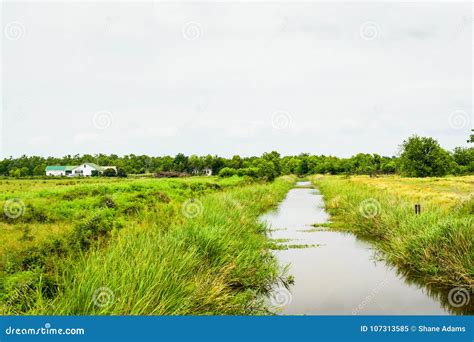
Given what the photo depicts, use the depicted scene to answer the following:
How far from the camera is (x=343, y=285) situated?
11211 mm

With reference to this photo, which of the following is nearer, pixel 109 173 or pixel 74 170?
pixel 109 173

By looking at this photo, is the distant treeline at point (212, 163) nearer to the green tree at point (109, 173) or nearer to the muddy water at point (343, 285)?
the green tree at point (109, 173)

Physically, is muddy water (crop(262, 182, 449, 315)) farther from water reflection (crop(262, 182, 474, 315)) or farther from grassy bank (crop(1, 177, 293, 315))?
grassy bank (crop(1, 177, 293, 315))

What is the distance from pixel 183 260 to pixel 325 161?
123m

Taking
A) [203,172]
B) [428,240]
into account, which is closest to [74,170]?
[203,172]

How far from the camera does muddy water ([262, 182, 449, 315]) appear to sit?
9375 mm

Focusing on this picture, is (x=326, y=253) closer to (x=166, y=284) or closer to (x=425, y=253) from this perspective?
(x=425, y=253)

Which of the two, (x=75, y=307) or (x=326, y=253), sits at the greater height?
(x=75, y=307)

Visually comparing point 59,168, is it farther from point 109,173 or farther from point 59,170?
point 109,173

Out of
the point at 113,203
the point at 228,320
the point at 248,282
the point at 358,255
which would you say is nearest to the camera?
the point at 228,320

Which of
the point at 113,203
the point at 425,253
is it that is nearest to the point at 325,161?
the point at 113,203

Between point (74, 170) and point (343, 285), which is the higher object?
point (74, 170)

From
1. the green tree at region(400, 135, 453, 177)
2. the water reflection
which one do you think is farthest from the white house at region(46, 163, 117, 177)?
the water reflection

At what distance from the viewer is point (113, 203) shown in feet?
80.3
